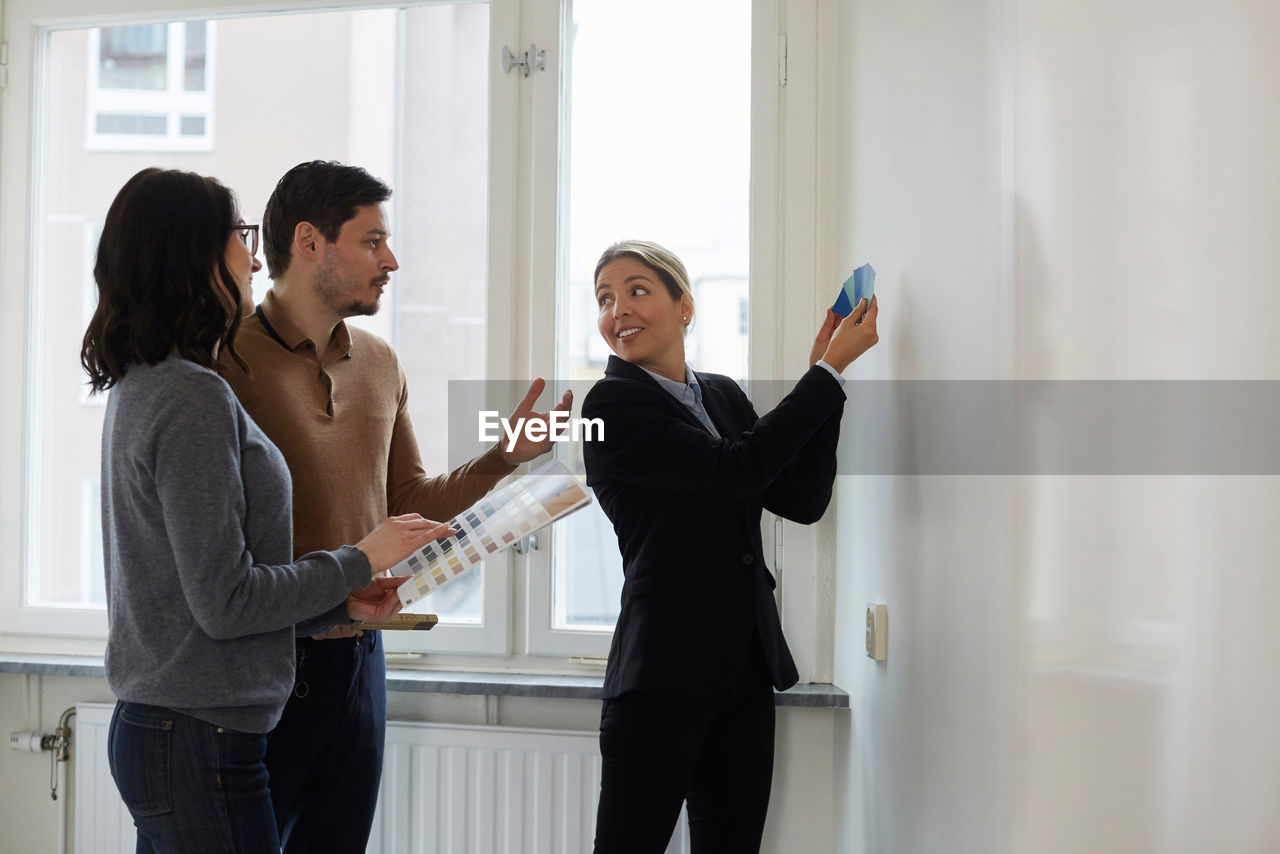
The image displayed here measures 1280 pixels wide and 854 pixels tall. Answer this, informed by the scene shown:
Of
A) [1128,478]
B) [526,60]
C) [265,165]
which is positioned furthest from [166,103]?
[1128,478]

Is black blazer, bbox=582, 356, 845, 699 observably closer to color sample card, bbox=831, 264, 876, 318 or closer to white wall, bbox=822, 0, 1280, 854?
color sample card, bbox=831, 264, 876, 318

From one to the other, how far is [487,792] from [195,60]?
5.40ft

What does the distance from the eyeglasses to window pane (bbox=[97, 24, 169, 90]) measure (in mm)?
945

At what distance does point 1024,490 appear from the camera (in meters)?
1.09

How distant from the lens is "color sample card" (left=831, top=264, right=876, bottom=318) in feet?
4.94

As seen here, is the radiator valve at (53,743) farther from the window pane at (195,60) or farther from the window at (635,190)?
the window pane at (195,60)

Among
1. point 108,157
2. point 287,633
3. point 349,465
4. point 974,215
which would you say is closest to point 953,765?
point 974,215

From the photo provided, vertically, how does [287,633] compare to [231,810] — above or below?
above

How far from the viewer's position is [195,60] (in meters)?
2.20

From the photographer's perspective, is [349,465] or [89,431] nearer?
[349,465]

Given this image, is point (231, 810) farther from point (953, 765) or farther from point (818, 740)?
point (818, 740)

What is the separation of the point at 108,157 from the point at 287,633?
148 cm

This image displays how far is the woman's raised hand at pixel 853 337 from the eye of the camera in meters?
1.45

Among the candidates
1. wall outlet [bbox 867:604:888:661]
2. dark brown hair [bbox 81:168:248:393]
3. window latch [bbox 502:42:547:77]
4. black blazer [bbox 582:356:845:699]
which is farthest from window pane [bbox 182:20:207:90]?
wall outlet [bbox 867:604:888:661]
